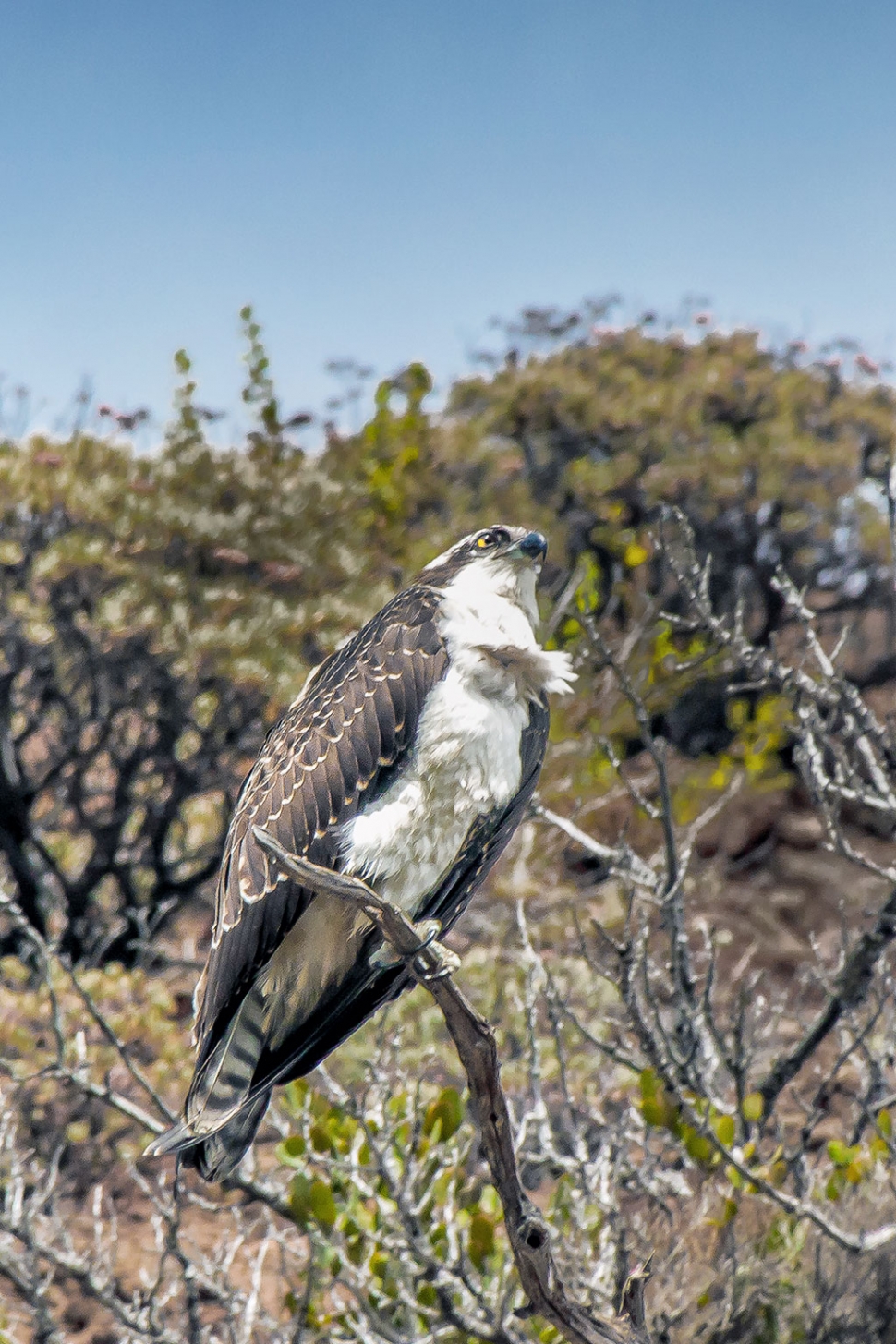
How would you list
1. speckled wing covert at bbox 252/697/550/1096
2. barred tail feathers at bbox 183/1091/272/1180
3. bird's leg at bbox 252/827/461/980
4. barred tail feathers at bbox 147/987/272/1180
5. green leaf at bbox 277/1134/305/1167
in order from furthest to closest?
1. green leaf at bbox 277/1134/305/1167
2. speckled wing covert at bbox 252/697/550/1096
3. barred tail feathers at bbox 183/1091/272/1180
4. barred tail feathers at bbox 147/987/272/1180
5. bird's leg at bbox 252/827/461/980

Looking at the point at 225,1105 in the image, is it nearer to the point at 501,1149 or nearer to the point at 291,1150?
the point at 501,1149

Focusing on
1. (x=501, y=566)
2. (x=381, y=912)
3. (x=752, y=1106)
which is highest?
(x=501, y=566)

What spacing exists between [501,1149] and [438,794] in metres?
0.82

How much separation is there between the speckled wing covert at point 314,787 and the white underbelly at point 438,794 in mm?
50

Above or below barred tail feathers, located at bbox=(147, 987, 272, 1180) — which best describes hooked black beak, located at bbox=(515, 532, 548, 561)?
above

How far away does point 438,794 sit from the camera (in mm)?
3182

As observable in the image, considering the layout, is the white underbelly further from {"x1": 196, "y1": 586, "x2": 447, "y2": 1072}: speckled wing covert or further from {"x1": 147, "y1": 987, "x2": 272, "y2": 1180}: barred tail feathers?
{"x1": 147, "y1": 987, "x2": 272, "y2": 1180}: barred tail feathers

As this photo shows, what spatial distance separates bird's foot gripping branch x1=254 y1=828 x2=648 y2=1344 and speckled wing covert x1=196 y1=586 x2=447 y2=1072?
43 cm

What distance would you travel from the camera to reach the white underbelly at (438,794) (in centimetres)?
314

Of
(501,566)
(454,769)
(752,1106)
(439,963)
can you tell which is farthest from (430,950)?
(752,1106)

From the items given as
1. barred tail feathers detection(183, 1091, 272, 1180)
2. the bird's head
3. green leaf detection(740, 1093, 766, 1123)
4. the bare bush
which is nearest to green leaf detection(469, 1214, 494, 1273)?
the bare bush

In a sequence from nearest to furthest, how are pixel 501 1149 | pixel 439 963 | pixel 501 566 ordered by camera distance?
1. pixel 501 1149
2. pixel 439 963
3. pixel 501 566

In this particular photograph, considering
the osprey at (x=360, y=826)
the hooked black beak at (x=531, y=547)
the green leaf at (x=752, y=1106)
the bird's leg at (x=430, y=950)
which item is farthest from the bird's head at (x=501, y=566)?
the green leaf at (x=752, y=1106)

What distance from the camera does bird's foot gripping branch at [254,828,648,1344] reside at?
2701mm
